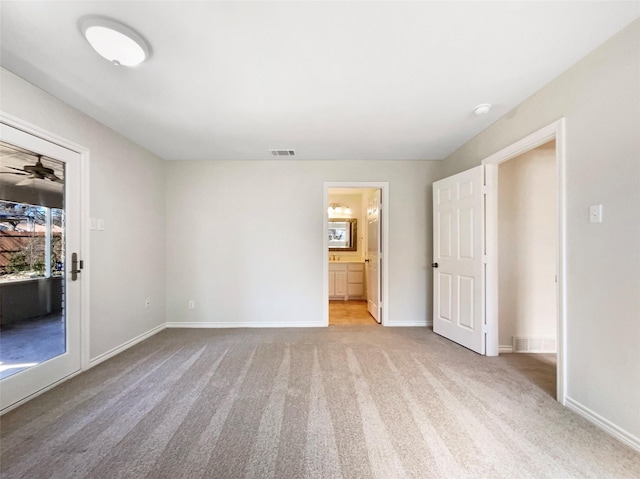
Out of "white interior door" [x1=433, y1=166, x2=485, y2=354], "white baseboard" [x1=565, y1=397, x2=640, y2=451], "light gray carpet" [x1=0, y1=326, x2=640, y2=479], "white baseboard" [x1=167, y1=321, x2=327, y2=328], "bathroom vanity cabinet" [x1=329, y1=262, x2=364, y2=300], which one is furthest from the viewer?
"bathroom vanity cabinet" [x1=329, y1=262, x2=364, y2=300]

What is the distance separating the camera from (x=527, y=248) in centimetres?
282

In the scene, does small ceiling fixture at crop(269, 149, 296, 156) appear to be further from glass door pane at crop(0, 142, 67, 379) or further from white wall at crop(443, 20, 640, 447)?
white wall at crop(443, 20, 640, 447)

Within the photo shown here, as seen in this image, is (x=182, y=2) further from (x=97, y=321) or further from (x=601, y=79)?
(x=97, y=321)

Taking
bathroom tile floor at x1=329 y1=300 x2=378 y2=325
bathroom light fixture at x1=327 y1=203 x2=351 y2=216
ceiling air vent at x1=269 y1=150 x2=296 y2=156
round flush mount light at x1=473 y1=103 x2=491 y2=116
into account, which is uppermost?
round flush mount light at x1=473 y1=103 x2=491 y2=116

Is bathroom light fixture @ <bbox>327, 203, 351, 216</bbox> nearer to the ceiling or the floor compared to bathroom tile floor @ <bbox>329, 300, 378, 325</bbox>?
nearer to the ceiling

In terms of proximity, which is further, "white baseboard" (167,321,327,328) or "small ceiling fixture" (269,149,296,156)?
"white baseboard" (167,321,327,328)

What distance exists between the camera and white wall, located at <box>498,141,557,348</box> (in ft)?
9.16

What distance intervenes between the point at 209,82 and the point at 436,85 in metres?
1.72

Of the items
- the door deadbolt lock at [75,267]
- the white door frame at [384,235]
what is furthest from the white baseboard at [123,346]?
the white door frame at [384,235]

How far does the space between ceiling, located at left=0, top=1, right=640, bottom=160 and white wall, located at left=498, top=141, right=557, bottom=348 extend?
0.81 m

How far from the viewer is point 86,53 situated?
1623 millimetres

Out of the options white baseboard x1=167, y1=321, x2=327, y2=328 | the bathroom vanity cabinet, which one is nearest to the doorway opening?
white baseboard x1=167, y1=321, x2=327, y2=328

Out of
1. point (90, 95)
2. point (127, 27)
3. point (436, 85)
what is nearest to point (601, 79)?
point (436, 85)

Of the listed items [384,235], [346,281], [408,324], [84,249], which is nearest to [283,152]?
[384,235]
